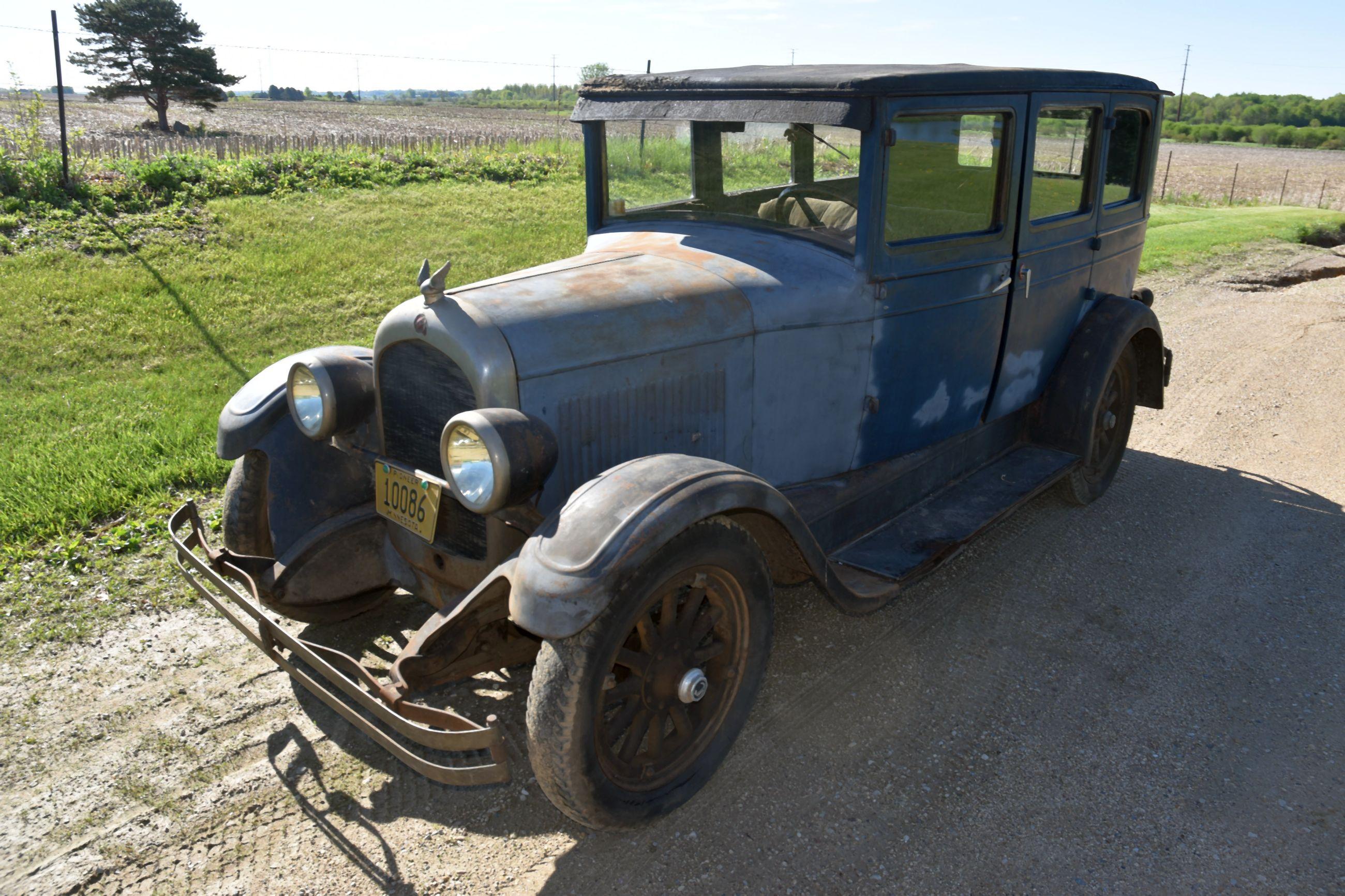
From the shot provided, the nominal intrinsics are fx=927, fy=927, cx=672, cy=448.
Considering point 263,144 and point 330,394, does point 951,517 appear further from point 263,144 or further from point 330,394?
point 263,144

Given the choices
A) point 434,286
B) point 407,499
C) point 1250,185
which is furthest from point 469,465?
point 1250,185

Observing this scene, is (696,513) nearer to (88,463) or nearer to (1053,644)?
(1053,644)

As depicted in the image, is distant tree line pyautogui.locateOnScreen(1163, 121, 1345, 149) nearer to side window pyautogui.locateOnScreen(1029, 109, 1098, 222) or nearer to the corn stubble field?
the corn stubble field

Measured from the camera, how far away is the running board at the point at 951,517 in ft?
11.5

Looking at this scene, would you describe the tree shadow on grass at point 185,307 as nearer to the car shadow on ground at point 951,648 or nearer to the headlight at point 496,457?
the car shadow on ground at point 951,648

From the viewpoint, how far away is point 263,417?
11.1 ft

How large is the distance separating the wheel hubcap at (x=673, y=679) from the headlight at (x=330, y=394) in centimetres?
128

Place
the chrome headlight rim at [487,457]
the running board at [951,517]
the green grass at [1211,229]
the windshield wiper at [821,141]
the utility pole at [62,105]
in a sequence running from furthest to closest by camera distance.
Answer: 1. the green grass at [1211,229]
2. the utility pole at [62,105]
3. the windshield wiper at [821,141]
4. the running board at [951,517]
5. the chrome headlight rim at [487,457]

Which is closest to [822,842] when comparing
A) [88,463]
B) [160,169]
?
[88,463]

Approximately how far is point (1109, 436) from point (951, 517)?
1.72 m

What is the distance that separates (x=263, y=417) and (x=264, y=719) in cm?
108

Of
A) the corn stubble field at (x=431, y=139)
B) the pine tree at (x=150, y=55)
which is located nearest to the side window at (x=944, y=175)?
the corn stubble field at (x=431, y=139)

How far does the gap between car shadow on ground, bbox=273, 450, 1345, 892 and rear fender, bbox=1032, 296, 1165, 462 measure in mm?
476

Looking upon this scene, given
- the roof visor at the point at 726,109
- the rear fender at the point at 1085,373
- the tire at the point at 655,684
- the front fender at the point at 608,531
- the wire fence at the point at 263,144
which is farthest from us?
the wire fence at the point at 263,144
